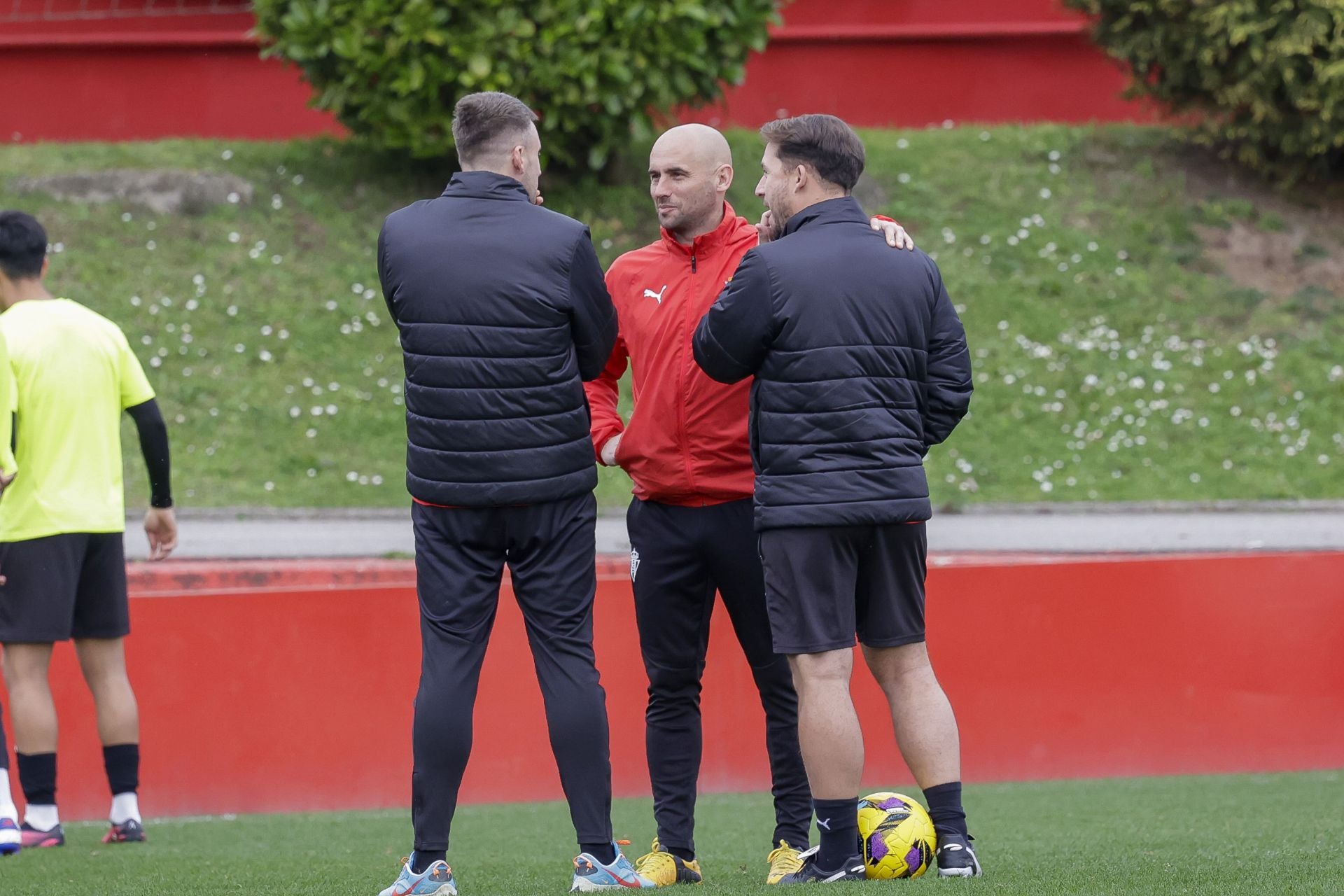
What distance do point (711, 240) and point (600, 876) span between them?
66.7 inches

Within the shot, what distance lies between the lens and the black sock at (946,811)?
402 cm

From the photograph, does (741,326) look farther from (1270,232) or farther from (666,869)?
(1270,232)

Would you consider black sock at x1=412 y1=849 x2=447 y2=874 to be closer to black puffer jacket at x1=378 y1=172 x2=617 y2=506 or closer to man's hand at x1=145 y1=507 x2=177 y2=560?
black puffer jacket at x1=378 y1=172 x2=617 y2=506

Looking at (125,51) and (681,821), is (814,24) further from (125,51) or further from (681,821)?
(681,821)

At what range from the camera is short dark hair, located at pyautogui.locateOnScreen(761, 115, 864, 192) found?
13.3 ft

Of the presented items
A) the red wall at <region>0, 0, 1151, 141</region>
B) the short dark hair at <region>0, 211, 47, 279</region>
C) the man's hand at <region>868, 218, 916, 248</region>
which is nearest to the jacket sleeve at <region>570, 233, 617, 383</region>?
the man's hand at <region>868, 218, 916, 248</region>

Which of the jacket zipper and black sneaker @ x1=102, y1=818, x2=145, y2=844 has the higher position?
the jacket zipper

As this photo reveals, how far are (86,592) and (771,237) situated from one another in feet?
8.77

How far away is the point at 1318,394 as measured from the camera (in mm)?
11000

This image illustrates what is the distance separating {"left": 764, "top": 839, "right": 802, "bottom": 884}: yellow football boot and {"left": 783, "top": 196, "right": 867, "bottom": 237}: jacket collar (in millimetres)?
A: 1586

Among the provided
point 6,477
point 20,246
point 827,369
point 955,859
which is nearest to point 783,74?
point 20,246

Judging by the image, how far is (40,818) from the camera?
5.30 metres

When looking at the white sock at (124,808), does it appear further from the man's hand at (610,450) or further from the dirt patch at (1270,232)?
the dirt patch at (1270,232)

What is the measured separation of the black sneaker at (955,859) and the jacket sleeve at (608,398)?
1365 millimetres
